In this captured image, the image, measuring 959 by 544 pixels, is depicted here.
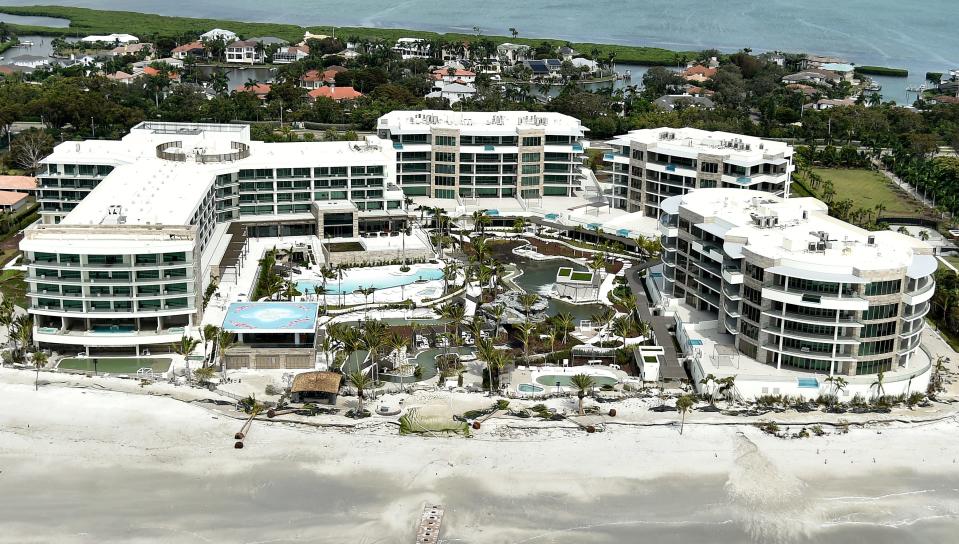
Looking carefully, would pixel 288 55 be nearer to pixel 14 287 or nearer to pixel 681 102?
pixel 681 102

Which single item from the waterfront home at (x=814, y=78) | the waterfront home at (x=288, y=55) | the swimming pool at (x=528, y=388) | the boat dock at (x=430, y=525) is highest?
the waterfront home at (x=288, y=55)

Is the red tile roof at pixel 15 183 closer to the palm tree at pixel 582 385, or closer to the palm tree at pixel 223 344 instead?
the palm tree at pixel 223 344

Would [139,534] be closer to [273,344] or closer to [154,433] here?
[154,433]

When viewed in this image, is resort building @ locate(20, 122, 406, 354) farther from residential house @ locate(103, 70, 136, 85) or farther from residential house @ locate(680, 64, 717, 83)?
residential house @ locate(680, 64, 717, 83)

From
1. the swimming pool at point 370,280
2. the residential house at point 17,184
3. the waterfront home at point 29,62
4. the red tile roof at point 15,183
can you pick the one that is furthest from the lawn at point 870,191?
the waterfront home at point 29,62

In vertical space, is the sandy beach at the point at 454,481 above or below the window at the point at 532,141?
below

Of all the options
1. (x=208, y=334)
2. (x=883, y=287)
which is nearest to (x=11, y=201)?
(x=208, y=334)
